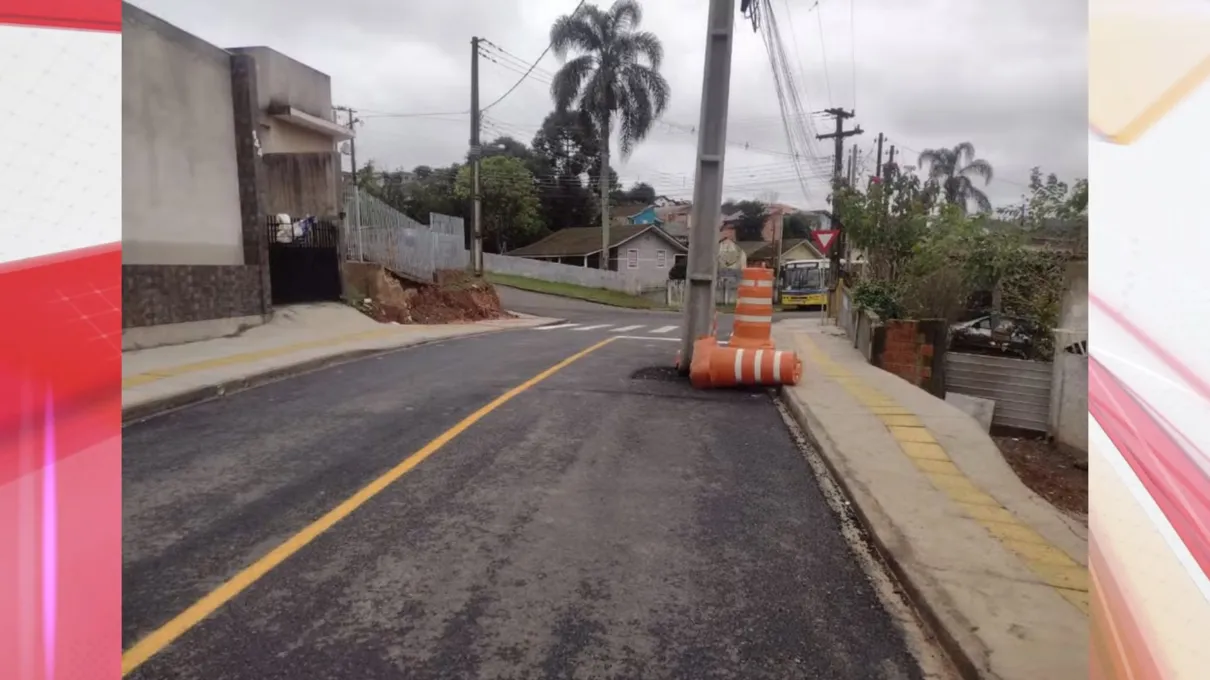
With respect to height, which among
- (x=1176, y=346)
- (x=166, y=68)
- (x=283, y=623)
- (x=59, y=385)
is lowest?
(x=283, y=623)

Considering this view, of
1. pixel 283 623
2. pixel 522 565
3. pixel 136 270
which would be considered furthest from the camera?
pixel 136 270

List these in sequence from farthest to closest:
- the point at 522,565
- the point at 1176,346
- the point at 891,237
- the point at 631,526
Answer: the point at 891,237
the point at 631,526
the point at 522,565
the point at 1176,346

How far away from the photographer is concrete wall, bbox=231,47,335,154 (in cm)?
1533

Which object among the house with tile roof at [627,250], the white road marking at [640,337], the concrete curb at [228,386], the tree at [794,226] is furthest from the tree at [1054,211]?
the tree at [794,226]

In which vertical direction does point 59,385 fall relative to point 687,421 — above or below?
above

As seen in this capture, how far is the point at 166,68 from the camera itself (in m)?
12.1

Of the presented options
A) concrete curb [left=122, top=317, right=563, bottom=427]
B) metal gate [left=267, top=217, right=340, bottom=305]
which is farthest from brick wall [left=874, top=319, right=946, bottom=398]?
metal gate [left=267, top=217, right=340, bottom=305]

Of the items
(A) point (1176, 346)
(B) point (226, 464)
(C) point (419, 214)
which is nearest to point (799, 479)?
(B) point (226, 464)

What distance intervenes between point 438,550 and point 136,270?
9.46 metres

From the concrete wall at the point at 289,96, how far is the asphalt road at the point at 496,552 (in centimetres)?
965

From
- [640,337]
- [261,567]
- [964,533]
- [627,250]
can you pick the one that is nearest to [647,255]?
[627,250]

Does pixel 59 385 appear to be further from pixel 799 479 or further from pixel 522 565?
pixel 799 479

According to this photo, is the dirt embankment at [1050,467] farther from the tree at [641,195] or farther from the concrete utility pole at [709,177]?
the tree at [641,195]

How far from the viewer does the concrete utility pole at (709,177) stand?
998 centimetres
